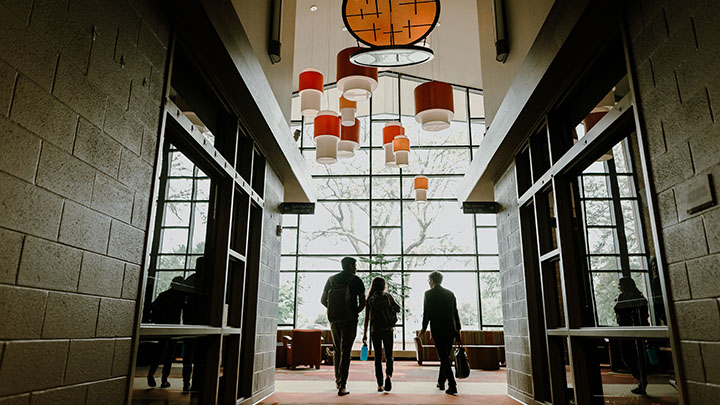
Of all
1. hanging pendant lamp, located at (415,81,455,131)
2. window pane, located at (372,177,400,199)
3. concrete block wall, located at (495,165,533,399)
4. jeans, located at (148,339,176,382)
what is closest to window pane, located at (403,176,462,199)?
window pane, located at (372,177,400,199)

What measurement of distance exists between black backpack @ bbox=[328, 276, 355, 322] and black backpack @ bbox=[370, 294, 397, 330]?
349mm

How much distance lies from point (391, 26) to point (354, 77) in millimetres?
2109

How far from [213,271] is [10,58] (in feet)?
8.64

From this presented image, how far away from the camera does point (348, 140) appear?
6.49 meters

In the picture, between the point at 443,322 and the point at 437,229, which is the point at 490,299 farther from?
the point at 443,322

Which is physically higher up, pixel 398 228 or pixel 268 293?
pixel 398 228

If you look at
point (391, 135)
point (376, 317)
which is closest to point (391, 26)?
point (376, 317)

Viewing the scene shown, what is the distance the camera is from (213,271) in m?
4.02

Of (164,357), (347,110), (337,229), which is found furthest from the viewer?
(337,229)

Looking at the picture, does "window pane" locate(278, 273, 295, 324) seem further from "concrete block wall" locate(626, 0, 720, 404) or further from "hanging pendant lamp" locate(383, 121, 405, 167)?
"concrete block wall" locate(626, 0, 720, 404)

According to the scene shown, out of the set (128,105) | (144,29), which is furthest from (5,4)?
(144,29)

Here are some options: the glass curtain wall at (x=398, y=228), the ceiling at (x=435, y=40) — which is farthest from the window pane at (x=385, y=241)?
the ceiling at (x=435, y=40)

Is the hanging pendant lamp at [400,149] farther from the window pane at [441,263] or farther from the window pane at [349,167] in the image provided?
the window pane at [349,167]

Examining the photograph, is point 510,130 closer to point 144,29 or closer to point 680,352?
point 680,352
